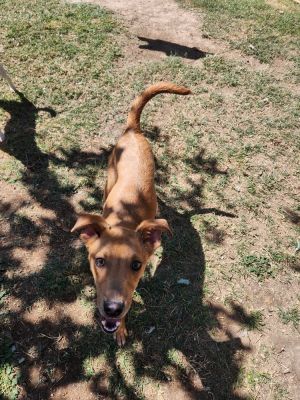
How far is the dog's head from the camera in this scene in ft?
11.8

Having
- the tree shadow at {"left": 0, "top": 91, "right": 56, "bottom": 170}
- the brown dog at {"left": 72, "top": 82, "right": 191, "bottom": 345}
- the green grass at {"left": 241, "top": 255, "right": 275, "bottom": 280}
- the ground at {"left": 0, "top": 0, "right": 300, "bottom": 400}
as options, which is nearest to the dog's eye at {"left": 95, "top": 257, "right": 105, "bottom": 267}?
the brown dog at {"left": 72, "top": 82, "right": 191, "bottom": 345}

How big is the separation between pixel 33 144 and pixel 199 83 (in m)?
4.05

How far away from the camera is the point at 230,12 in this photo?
1108cm

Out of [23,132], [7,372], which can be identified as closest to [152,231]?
[7,372]

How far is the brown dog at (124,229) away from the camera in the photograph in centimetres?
365

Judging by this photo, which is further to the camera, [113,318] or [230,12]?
[230,12]

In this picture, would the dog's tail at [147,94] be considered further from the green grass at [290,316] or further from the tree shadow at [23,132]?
the green grass at [290,316]

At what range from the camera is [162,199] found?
20.7 ft

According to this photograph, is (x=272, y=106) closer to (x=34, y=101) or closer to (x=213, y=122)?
(x=213, y=122)

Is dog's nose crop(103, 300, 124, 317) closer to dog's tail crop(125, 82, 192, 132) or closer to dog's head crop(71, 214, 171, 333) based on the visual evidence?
dog's head crop(71, 214, 171, 333)

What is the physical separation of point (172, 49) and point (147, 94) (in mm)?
4574

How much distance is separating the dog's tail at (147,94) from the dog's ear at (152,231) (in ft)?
6.89

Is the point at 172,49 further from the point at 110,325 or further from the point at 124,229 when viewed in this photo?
the point at 110,325

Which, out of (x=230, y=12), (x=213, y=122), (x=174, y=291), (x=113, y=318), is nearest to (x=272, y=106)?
(x=213, y=122)
